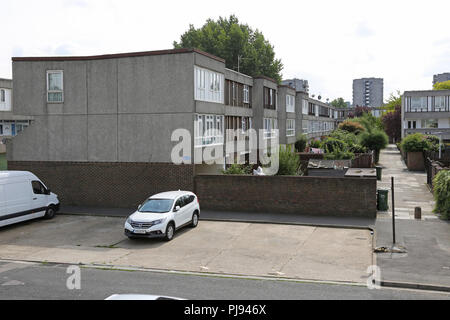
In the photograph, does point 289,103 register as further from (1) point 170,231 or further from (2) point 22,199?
(1) point 170,231

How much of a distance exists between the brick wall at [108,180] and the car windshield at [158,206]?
5.45m

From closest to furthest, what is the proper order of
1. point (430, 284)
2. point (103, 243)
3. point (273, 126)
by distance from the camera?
1. point (430, 284)
2. point (103, 243)
3. point (273, 126)

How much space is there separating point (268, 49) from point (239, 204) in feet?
154

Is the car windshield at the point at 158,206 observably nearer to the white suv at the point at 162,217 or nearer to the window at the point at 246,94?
the white suv at the point at 162,217

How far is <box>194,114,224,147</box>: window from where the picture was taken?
2525 cm

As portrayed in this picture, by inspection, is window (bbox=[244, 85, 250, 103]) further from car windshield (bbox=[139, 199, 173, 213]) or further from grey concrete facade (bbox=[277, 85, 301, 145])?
car windshield (bbox=[139, 199, 173, 213])

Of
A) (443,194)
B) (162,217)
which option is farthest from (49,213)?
(443,194)

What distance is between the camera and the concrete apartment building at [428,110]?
6644 cm

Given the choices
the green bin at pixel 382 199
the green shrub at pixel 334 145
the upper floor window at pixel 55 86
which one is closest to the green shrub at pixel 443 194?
the green bin at pixel 382 199

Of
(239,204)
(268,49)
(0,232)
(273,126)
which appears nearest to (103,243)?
(0,232)

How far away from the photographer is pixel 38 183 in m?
22.5

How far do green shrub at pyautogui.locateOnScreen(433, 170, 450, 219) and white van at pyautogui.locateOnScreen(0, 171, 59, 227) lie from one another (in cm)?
1828

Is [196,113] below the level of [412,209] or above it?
above
